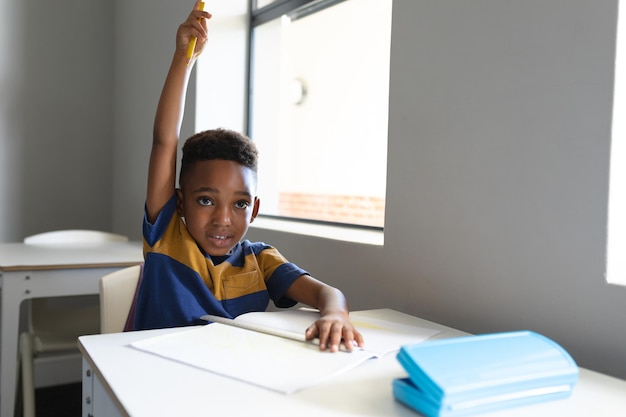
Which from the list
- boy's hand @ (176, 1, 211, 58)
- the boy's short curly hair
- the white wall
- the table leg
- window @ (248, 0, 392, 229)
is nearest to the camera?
boy's hand @ (176, 1, 211, 58)

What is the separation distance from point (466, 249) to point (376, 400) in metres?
0.52

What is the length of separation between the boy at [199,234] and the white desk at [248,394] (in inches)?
13.1

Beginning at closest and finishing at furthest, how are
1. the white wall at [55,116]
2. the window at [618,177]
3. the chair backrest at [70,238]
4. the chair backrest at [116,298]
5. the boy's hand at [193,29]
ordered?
the window at [618,177]
the boy's hand at [193,29]
the chair backrest at [116,298]
the chair backrest at [70,238]
the white wall at [55,116]

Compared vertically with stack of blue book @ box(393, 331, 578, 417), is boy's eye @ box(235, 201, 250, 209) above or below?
above

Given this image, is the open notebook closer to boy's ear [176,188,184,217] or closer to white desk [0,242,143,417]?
boy's ear [176,188,184,217]

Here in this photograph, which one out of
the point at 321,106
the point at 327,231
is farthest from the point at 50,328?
the point at 321,106

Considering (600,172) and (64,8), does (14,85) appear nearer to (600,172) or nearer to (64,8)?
(64,8)

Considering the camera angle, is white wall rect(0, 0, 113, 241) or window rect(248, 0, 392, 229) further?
white wall rect(0, 0, 113, 241)

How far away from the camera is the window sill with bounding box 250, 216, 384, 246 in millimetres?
1522

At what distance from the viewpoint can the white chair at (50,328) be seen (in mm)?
1882

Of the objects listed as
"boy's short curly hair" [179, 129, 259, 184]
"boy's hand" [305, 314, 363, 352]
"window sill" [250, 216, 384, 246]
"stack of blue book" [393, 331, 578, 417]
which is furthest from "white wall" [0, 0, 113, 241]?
"stack of blue book" [393, 331, 578, 417]

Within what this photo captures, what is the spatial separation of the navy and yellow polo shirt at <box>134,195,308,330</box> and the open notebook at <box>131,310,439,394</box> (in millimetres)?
150

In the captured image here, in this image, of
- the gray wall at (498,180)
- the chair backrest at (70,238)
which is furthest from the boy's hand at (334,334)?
the chair backrest at (70,238)

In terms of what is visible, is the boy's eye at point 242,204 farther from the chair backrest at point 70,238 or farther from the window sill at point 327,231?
the chair backrest at point 70,238
